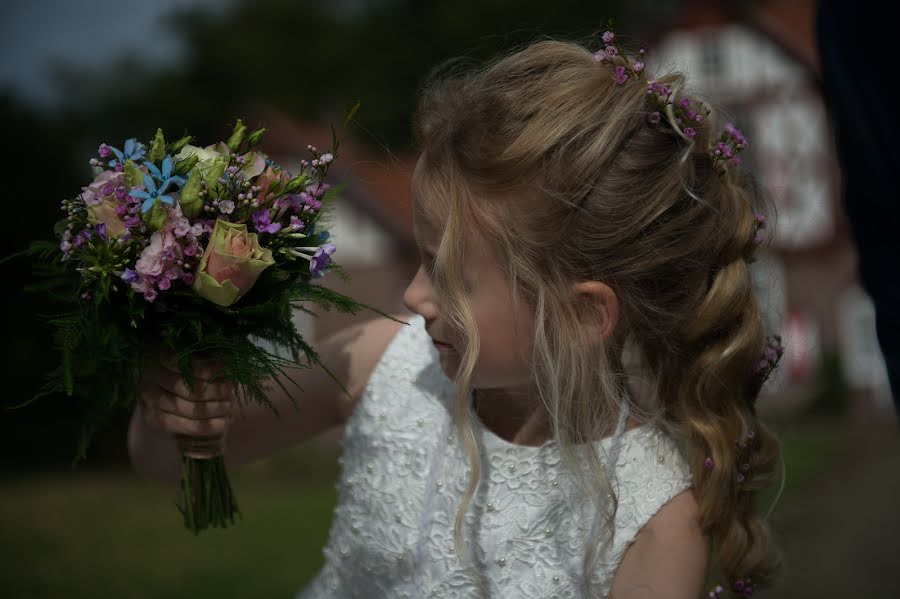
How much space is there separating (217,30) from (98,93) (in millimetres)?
8680

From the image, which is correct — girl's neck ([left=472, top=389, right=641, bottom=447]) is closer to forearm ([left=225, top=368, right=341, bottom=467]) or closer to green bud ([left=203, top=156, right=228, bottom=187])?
forearm ([left=225, top=368, right=341, bottom=467])

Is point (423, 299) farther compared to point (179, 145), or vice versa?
point (423, 299)

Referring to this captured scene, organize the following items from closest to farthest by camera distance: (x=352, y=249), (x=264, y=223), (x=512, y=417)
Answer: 1. (x=264, y=223)
2. (x=512, y=417)
3. (x=352, y=249)

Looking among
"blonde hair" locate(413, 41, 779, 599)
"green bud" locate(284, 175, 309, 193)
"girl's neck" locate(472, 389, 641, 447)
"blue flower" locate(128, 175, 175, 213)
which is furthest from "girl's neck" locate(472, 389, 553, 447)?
"blue flower" locate(128, 175, 175, 213)

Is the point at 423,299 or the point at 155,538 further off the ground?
the point at 155,538

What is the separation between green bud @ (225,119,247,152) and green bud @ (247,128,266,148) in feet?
0.07

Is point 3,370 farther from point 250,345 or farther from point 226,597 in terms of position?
point 250,345

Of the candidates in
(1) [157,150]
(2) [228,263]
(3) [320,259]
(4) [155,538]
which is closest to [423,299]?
(3) [320,259]

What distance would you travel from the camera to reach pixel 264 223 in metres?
2.21

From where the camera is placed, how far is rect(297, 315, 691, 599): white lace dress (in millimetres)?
2463

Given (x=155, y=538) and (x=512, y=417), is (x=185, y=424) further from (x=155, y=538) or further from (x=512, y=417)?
(x=155, y=538)

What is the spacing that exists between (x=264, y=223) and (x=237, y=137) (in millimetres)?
225

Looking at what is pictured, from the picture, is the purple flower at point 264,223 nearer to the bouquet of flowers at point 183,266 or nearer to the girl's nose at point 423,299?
the bouquet of flowers at point 183,266

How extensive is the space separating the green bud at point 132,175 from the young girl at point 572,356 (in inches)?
17.9
